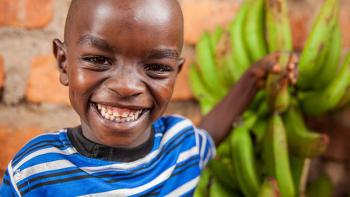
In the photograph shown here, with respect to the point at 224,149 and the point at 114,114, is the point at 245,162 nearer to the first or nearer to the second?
the point at 224,149

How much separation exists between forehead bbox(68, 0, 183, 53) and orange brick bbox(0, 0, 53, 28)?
16.5 inches

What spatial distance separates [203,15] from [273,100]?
443 mm

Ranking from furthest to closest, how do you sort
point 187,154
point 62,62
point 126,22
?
point 187,154
point 62,62
point 126,22

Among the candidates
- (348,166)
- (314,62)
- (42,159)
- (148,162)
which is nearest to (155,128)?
(148,162)

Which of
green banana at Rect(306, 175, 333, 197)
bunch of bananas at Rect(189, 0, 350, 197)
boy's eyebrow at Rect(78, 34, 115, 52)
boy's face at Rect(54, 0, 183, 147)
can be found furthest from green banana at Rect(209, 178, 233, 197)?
boy's eyebrow at Rect(78, 34, 115, 52)

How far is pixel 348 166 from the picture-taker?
1168mm

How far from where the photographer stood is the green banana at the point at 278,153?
79cm

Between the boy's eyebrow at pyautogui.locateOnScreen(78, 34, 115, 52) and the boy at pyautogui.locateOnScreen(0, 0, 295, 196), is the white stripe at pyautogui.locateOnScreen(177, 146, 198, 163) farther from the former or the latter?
the boy's eyebrow at pyautogui.locateOnScreen(78, 34, 115, 52)

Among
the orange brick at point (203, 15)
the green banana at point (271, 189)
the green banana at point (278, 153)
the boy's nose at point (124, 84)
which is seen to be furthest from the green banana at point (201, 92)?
the boy's nose at point (124, 84)

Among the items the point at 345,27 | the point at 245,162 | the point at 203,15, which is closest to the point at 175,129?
the point at 245,162

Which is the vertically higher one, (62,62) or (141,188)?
(62,62)

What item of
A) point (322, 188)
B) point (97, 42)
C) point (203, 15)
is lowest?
point (322, 188)

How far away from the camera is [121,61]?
0.58 metres

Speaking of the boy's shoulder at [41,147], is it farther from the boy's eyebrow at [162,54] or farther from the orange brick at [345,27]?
the orange brick at [345,27]
